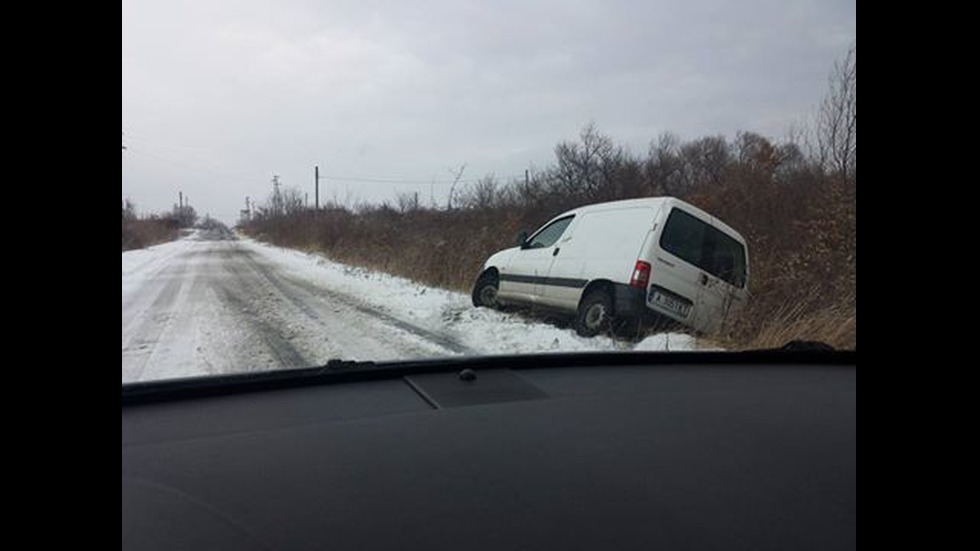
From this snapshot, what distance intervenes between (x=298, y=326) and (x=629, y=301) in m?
3.40

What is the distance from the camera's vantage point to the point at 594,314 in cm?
664

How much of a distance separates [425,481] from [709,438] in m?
1.24

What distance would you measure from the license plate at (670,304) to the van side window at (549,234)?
138 centimetres

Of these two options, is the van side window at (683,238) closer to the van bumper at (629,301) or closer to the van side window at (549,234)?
the van bumper at (629,301)

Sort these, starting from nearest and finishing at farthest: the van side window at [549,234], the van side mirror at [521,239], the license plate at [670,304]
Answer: the license plate at [670,304] → the van side window at [549,234] → the van side mirror at [521,239]

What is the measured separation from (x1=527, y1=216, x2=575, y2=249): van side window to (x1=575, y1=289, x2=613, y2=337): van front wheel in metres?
1.03

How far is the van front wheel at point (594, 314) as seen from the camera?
6531mm

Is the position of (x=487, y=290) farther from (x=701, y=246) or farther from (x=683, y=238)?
(x=701, y=246)

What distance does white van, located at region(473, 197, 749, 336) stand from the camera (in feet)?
21.6

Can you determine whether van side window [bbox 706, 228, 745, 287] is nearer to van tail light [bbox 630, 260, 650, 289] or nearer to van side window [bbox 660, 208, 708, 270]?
van side window [bbox 660, 208, 708, 270]

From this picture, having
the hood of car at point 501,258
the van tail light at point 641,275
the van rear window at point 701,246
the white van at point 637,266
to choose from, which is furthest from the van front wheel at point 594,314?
the hood of car at point 501,258
